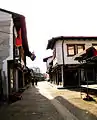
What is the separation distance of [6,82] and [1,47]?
260 centimetres

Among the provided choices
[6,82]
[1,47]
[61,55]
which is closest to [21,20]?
[1,47]

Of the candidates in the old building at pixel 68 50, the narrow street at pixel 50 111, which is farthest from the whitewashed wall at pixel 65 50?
the narrow street at pixel 50 111

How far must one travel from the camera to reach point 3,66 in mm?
18891

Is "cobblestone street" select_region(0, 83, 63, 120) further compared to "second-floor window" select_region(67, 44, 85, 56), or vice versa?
"second-floor window" select_region(67, 44, 85, 56)

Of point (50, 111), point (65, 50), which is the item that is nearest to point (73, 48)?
point (65, 50)

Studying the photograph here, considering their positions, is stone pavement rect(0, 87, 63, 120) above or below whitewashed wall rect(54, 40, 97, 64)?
below

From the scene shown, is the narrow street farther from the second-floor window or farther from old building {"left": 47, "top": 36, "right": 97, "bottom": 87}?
the second-floor window

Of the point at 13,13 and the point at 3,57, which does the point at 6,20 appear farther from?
the point at 3,57

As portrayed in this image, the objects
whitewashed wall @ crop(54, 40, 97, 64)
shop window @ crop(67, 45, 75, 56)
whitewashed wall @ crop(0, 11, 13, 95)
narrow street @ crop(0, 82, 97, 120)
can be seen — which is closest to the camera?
narrow street @ crop(0, 82, 97, 120)

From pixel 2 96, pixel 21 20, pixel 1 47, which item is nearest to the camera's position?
pixel 2 96

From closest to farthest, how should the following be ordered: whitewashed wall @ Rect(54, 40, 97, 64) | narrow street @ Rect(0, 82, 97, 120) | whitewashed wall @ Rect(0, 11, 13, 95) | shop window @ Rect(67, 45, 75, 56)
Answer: narrow street @ Rect(0, 82, 97, 120) → whitewashed wall @ Rect(0, 11, 13, 95) → whitewashed wall @ Rect(54, 40, 97, 64) → shop window @ Rect(67, 45, 75, 56)

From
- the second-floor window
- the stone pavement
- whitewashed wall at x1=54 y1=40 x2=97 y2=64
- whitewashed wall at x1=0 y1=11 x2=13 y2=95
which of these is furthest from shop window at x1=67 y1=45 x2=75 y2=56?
the stone pavement

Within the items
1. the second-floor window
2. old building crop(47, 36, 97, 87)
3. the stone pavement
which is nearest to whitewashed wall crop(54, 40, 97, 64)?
old building crop(47, 36, 97, 87)

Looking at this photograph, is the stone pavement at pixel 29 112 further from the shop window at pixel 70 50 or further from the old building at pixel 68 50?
the shop window at pixel 70 50
